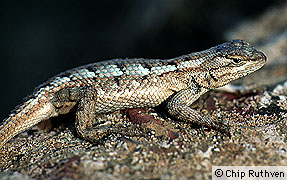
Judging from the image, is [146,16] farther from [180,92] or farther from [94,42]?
[180,92]

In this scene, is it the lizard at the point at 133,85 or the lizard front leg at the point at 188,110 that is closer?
the lizard front leg at the point at 188,110

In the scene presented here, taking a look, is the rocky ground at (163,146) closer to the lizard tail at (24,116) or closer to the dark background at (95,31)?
the lizard tail at (24,116)

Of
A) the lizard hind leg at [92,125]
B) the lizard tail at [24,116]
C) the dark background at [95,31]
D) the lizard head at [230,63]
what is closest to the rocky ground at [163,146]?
the lizard hind leg at [92,125]

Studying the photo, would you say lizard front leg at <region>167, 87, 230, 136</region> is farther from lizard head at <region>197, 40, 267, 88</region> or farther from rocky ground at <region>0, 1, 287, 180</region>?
lizard head at <region>197, 40, 267, 88</region>

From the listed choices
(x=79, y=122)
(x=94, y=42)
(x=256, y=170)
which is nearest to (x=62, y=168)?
(x=79, y=122)

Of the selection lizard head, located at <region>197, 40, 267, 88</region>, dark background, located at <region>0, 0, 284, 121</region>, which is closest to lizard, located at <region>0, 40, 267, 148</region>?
lizard head, located at <region>197, 40, 267, 88</region>
